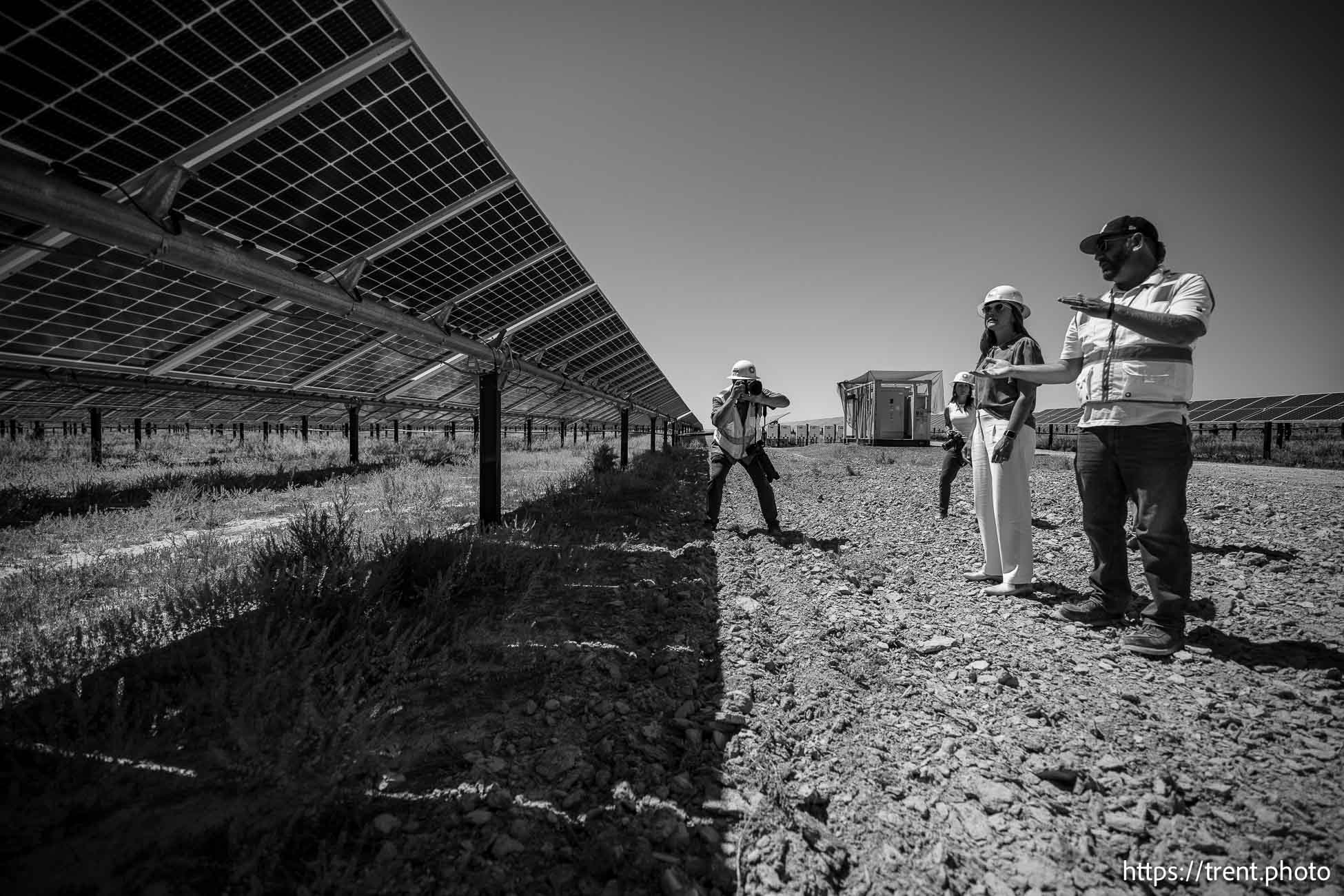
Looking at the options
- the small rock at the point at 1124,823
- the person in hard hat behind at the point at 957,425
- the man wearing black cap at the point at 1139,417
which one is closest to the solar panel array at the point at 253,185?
the man wearing black cap at the point at 1139,417

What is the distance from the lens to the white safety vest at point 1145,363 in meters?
2.63

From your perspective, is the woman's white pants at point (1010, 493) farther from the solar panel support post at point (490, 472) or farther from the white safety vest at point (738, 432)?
the solar panel support post at point (490, 472)

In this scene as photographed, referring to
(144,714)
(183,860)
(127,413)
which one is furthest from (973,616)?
(127,413)

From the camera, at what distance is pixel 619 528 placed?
673 centimetres

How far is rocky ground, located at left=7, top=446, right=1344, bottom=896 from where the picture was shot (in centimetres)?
149

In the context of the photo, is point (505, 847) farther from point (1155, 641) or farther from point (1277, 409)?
point (1277, 409)

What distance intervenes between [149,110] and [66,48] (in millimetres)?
537

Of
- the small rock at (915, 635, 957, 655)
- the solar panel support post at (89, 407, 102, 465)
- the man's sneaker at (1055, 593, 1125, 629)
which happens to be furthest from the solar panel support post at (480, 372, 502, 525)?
the solar panel support post at (89, 407, 102, 465)

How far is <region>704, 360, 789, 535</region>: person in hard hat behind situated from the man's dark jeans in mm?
3605

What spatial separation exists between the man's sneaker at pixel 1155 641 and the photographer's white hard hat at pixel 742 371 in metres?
4.72

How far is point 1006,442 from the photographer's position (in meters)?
3.52

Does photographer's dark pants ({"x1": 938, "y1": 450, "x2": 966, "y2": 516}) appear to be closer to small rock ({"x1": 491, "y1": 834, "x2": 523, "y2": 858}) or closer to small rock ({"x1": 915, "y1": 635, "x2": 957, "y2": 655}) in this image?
small rock ({"x1": 915, "y1": 635, "x2": 957, "y2": 655})

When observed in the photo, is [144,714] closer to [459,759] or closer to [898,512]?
[459,759]

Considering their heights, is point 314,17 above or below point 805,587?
above
